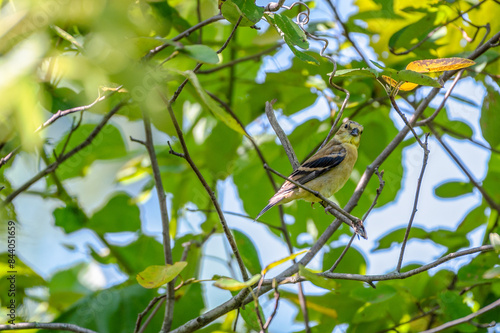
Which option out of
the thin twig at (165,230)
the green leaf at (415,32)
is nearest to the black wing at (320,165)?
the green leaf at (415,32)

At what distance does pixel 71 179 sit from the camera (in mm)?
3682

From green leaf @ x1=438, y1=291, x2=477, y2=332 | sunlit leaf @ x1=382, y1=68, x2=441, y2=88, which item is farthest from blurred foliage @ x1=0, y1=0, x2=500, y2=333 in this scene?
sunlit leaf @ x1=382, y1=68, x2=441, y2=88

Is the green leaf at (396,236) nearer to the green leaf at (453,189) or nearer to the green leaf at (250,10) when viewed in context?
the green leaf at (453,189)

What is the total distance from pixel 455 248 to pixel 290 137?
1.28 meters

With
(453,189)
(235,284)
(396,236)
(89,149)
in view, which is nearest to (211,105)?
(235,284)

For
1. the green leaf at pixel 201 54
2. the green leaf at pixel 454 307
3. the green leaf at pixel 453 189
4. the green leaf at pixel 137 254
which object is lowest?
the green leaf at pixel 453 189

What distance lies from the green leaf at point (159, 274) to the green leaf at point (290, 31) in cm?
87

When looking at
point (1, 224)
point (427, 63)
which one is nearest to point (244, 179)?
point (427, 63)

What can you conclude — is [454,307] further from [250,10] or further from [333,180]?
[250,10]

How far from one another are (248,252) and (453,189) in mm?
1667

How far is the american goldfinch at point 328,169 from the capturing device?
3.37 m

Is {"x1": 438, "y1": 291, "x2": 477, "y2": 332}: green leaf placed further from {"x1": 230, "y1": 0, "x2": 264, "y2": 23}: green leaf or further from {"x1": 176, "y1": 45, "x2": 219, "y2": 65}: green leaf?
{"x1": 176, "y1": 45, "x2": 219, "y2": 65}: green leaf

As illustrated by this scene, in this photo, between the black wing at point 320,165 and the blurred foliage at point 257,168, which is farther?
the black wing at point 320,165

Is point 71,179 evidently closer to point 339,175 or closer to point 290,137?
point 290,137
